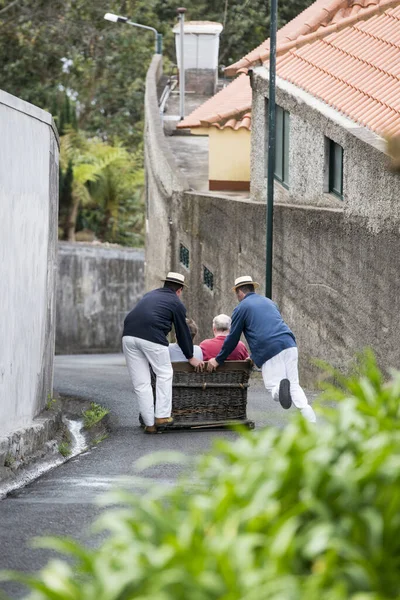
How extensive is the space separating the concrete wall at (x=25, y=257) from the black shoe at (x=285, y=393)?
223 centimetres

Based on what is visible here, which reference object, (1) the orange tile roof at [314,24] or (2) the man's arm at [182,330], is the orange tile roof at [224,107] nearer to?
(1) the orange tile roof at [314,24]

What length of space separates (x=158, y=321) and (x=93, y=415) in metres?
1.67

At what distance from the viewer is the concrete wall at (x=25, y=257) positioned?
931 cm

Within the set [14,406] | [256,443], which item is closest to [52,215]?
[14,406]

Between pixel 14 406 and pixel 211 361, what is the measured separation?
228cm

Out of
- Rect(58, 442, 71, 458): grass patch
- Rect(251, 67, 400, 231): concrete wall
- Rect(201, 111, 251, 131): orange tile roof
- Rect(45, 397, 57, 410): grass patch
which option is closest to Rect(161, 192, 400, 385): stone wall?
Rect(251, 67, 400, 231): concrete wall

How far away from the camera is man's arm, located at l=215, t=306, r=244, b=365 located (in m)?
10.8

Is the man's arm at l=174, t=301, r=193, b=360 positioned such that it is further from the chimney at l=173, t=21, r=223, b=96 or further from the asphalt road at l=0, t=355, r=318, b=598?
the chimney at l=173, t=21, r=223, b=96

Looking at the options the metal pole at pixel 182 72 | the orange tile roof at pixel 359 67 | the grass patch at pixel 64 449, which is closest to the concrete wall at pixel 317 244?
the orange tile roof at pixel 359 67

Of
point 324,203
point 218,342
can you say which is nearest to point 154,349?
point 218,342

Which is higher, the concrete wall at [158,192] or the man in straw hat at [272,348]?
the concrete wall at [158,192]

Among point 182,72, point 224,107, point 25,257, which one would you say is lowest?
point 25,257

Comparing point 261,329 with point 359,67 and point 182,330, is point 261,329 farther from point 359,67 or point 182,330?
point 359,67

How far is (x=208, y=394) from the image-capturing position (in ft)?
37.6
